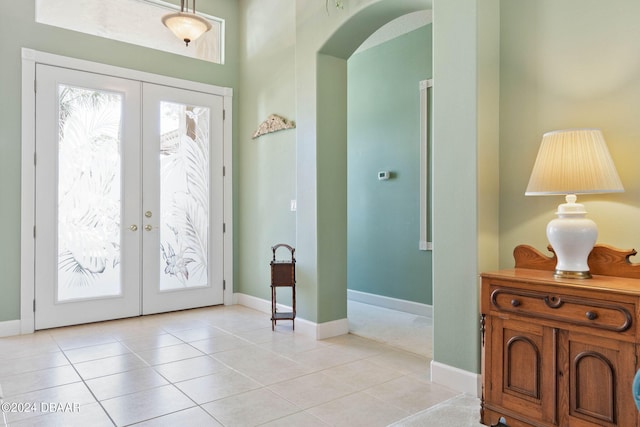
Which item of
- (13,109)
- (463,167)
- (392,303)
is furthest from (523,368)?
(13,109)

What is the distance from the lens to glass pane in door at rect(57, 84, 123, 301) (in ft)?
13.4

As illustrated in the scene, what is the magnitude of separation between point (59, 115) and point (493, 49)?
3.84 metres

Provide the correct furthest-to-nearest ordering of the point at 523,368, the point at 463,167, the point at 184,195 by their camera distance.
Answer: the point at 184,195
the point at 463,167
the point at 523,368

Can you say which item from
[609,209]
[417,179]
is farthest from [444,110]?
[417,179]

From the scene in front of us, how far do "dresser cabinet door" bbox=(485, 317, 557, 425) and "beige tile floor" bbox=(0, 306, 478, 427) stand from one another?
10.3 inches

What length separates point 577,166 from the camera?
2.04 meters

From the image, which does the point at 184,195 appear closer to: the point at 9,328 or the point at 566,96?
the point at 9,328

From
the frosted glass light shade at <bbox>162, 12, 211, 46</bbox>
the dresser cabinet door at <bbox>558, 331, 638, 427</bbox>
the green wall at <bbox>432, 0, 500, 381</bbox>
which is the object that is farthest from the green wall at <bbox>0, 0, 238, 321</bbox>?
the dresser cabinet door at <bbox>558, 331, 638, 427</bbox>

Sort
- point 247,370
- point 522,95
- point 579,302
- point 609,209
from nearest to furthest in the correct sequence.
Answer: point 579,302 → point 609,209 → point 522,95 → point 247,370

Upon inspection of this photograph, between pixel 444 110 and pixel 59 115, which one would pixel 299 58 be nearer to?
pixel 444 110

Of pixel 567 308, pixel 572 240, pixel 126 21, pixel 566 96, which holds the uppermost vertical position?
pixel 126 21

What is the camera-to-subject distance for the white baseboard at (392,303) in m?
4.70

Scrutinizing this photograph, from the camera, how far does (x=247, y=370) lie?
117 inches

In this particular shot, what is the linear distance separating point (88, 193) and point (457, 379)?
147 inches
